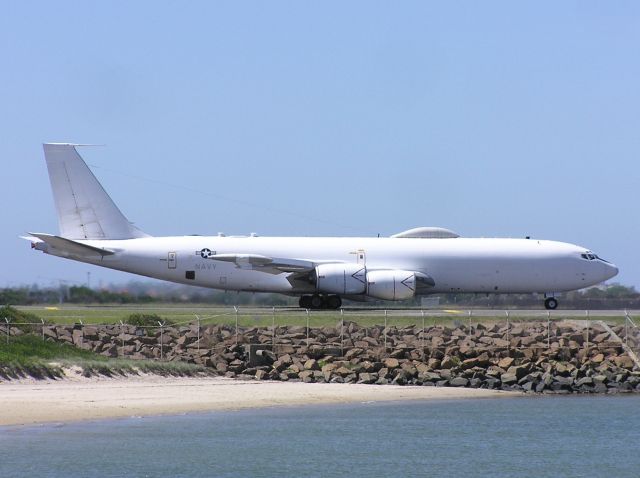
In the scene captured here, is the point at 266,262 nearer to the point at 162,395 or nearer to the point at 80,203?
the point at 80,203

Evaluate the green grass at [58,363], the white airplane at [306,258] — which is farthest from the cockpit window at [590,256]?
the green grass at [58,363]

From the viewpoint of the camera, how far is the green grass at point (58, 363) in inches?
1350

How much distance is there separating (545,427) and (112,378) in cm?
1225

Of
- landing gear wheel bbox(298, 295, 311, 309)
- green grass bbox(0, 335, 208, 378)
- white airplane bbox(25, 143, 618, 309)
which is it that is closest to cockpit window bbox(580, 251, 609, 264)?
white airplane bbox(25, 143, 618, 309)

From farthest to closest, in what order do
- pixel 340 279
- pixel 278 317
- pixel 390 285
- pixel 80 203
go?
pixel 80 203
pixel 390 285
pixel 340 279
pixel 278 317

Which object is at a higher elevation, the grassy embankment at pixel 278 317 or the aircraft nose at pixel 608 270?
A: the aircraft nose at pixel 608 270

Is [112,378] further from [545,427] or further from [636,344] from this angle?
[636,344]

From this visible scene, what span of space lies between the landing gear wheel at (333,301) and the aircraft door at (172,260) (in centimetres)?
726

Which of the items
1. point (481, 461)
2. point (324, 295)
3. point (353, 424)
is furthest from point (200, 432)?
point (324, 295)

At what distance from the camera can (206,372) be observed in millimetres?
39562

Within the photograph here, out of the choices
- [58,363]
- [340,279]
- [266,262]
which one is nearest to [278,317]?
[266,262]

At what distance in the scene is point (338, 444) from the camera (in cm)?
2834

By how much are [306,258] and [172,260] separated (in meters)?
6.19

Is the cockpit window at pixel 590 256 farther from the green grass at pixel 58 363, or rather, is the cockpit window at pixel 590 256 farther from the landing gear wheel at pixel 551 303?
the green grass at pixel 58 363
